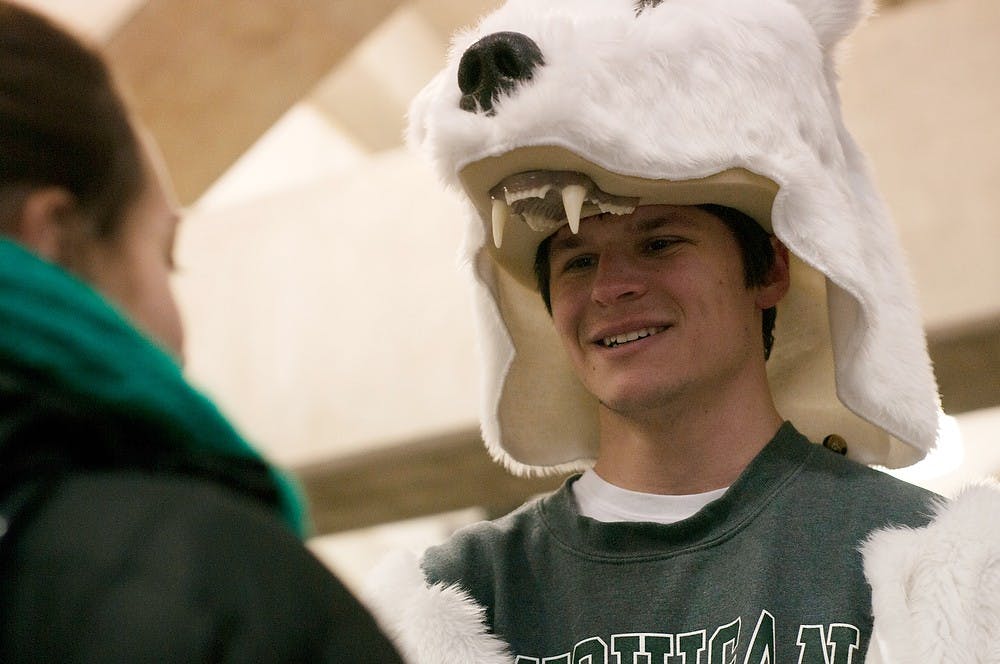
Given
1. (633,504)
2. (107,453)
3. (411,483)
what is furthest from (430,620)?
(411,483)

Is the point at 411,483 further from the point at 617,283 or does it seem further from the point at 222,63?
the point at 617,283

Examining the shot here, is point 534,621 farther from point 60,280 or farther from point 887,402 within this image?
point 60,280

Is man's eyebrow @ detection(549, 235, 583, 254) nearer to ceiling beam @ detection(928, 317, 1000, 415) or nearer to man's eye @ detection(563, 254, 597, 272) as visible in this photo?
man's eye @ detection(563, 254, 597, 272)

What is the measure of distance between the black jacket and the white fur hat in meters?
0.71

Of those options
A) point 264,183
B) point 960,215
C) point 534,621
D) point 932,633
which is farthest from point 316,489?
point 932,633

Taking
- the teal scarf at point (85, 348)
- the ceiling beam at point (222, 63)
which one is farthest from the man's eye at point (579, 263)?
the ceiling beam at point (222, 63)

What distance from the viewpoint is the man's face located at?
165 centimetres

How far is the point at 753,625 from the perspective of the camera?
58.5 inches

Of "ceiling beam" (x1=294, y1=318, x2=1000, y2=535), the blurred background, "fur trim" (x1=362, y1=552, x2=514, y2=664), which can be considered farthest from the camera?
"ceiling beam" (x1=294, y1=318, x2=1000, y2=535)

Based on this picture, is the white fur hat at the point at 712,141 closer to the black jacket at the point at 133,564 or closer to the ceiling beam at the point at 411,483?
the black jacket at the point at 133,564

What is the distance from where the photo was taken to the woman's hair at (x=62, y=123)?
3.10 feet

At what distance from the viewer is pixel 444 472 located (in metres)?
4.86

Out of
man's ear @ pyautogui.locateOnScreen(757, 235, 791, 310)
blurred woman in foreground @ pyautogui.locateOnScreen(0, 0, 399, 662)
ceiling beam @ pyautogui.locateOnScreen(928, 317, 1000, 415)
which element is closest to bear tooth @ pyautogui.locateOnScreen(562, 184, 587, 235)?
man's ear @ pyautogui.locateOnScreen(757, 235, 791, 310)

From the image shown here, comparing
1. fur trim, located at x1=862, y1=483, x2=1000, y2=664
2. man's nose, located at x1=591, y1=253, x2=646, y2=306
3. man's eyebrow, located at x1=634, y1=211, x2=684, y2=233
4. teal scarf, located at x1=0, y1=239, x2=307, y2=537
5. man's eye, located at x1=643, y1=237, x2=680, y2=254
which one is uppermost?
teal scarf, located at x1=0, y1=239, x2=307, y2=537
